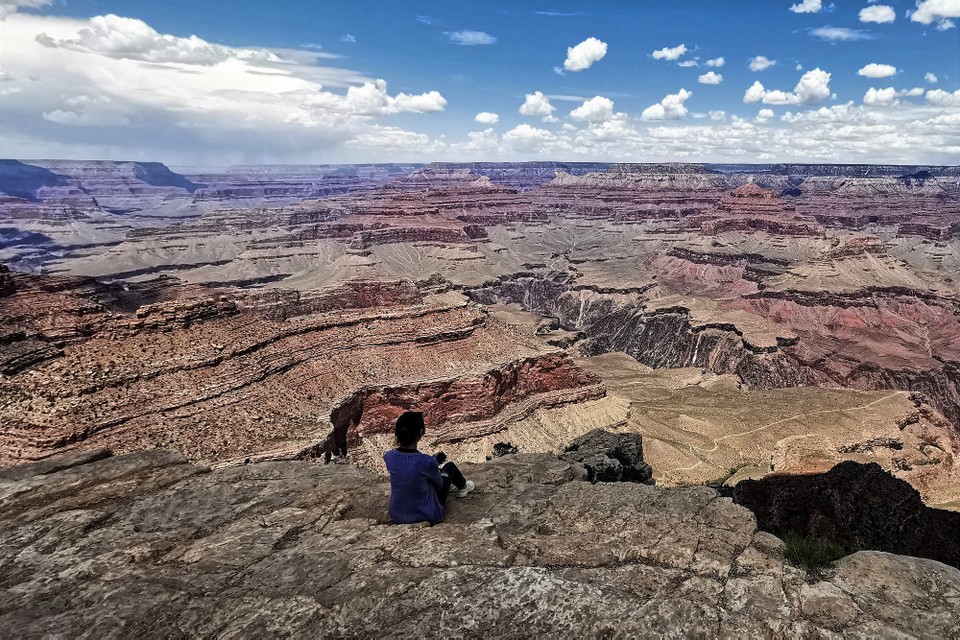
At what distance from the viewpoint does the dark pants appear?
30.7 feet

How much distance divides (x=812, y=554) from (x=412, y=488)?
5723mm

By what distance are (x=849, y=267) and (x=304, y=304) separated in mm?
110094

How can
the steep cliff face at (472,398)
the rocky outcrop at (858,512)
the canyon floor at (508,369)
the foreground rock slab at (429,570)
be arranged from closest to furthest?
the foreground rock slab at (429,570), the rocky outcrop at (858,512), the canyon floor at (508,369), the steep cliff face at (472,398)

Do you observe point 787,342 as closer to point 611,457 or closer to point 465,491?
point 611,457

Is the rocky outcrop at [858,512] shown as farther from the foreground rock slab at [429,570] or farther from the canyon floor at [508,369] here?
the canyon floor at [508,369]

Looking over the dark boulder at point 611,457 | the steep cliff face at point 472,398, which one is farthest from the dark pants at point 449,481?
the steep cliff face at point 472,398

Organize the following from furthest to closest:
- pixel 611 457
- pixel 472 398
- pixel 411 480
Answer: pixel 472 398, pixel 611 457, pixel 411 480

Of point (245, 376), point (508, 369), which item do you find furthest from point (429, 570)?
point (508, 369)

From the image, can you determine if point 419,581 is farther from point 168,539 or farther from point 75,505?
point 75,505

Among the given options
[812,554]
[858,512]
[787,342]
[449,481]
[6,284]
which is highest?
[812,554]

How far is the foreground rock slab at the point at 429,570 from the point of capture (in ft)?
20.4

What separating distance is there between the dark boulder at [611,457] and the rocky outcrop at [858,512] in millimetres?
4100

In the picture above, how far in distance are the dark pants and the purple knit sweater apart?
1.41ft

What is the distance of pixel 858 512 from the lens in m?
17.7
